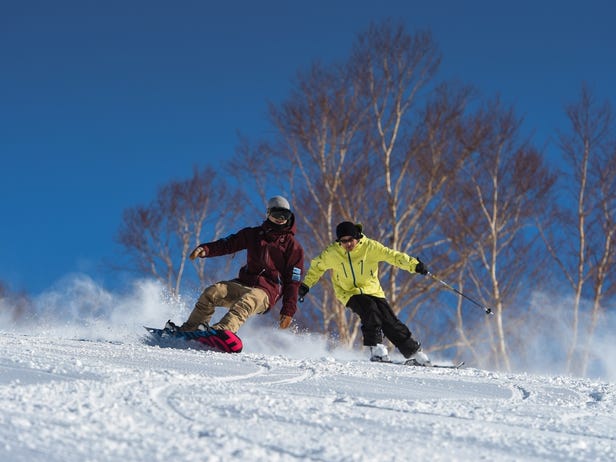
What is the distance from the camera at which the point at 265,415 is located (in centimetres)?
232

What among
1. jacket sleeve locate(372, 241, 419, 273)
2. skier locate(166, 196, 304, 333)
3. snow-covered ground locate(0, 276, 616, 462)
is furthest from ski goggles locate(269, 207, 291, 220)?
snow-covered ground locate(0, 276, 616, 462)

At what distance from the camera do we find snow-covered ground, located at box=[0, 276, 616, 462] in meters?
1.86

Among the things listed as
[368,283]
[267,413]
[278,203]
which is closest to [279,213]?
[278,203]

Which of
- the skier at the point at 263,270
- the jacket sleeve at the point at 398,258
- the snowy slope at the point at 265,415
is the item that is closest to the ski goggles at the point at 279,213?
the skier at the point at 263,270

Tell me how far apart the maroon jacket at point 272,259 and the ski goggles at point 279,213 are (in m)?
0.08

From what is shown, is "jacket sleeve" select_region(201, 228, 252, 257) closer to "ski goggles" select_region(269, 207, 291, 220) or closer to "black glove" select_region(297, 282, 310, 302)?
"ski goggles" select_region(269, 207, 291, 220)

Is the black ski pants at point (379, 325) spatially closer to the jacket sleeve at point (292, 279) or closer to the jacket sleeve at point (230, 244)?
the jacket sleeve at point (292, 279)

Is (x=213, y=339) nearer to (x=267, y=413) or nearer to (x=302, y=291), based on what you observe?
(x=302, y=291)

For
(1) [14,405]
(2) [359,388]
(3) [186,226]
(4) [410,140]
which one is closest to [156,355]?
(2) [359,388]

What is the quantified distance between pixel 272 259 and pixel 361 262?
0.79 meters

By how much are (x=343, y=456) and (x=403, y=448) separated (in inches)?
9.5

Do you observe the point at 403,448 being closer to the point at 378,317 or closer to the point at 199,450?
the point at 199,450

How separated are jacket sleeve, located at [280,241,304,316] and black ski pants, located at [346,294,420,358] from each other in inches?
21.2

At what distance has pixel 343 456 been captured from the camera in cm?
186
